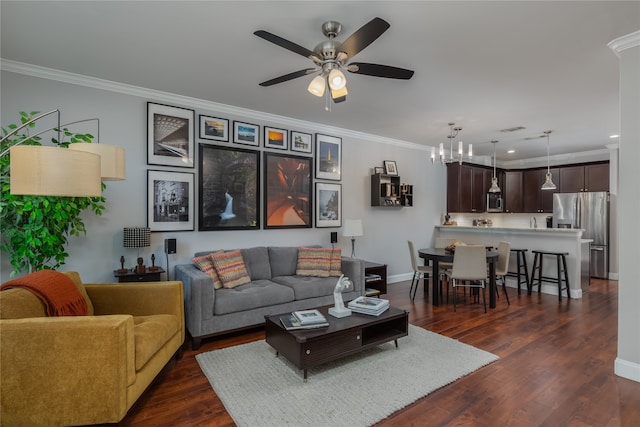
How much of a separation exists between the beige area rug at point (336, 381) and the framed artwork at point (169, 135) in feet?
7.39

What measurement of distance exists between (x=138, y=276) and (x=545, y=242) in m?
6.10

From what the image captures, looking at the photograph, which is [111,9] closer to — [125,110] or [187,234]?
[125,110]

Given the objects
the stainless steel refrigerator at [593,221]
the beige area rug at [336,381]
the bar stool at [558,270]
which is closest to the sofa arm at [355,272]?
the beige area rug at [336,381]

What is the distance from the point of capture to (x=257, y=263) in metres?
4.24

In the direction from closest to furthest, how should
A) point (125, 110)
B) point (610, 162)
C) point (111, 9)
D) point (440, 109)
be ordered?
point (111, 9)
point (125, 110)
point (440, 109)
point (610, 162)

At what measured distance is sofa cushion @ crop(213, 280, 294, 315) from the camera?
330 cm

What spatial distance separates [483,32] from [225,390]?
3.34 m

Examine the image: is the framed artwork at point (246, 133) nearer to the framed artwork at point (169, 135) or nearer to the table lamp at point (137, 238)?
the framed artwork at point (169, 135)

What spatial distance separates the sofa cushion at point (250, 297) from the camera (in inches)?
130

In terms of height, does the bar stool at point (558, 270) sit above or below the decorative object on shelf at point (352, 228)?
below

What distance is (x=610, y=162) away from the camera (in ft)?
21.8

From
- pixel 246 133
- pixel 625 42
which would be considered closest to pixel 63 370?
pixel 246 133

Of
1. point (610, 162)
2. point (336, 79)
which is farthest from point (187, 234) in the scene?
point (610, 162)

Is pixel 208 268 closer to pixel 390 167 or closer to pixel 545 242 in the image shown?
pixel 390 167
